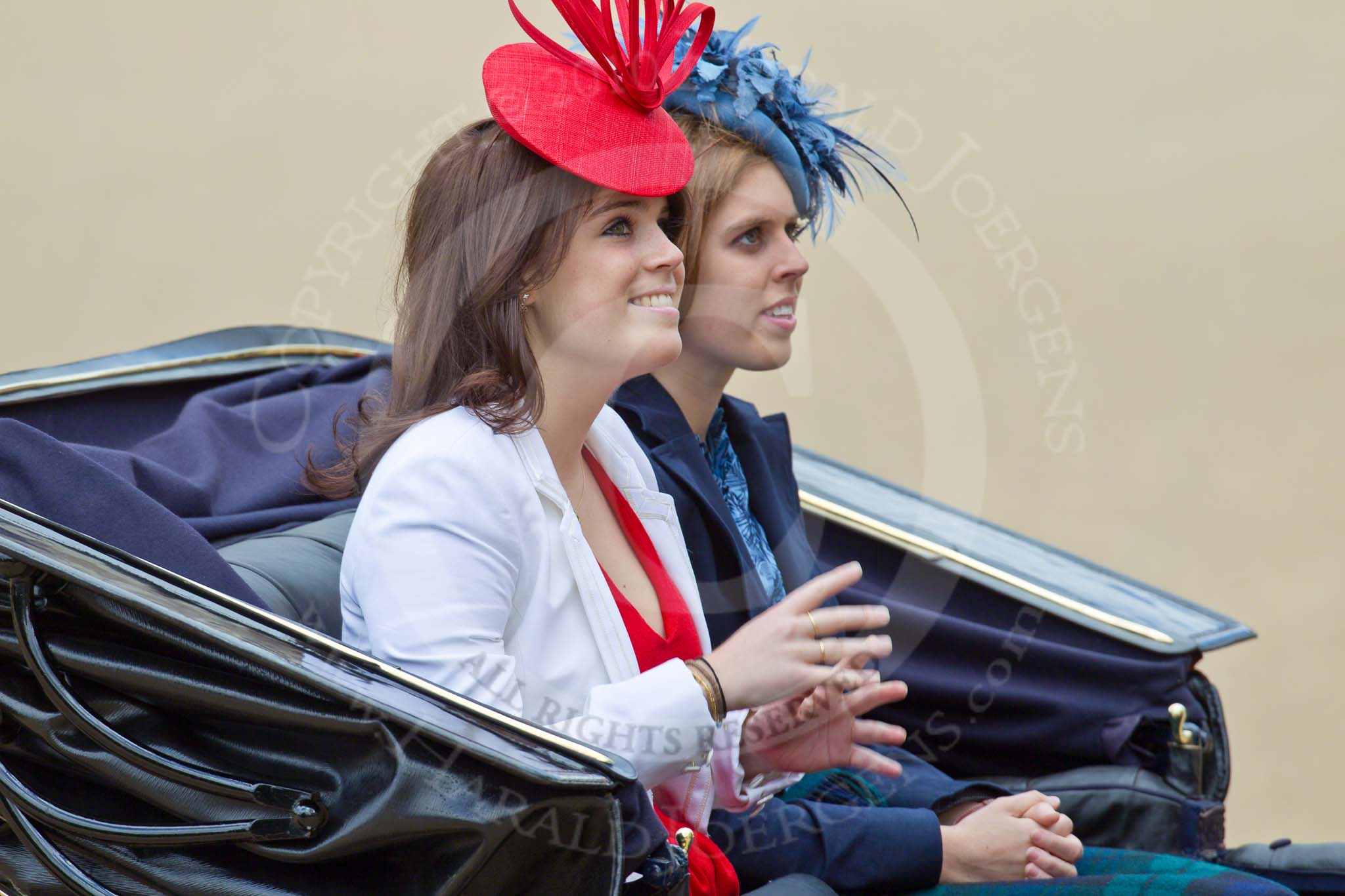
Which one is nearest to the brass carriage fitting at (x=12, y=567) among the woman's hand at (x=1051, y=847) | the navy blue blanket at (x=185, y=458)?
the navy blue blanket at (x=185, y=458)

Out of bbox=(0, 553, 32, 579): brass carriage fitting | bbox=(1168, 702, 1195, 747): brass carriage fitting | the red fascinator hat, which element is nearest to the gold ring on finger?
the red fascinator hat

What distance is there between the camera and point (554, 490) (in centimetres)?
95

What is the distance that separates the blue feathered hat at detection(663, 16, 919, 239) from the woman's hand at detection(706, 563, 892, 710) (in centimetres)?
56

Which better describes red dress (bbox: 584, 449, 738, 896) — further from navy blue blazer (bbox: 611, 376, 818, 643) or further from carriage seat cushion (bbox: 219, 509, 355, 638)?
carriage seat cushion (bbox: 219, 509, 355, 638)

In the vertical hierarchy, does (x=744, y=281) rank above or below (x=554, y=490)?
above

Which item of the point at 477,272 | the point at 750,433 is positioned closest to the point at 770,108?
the point at 750,433

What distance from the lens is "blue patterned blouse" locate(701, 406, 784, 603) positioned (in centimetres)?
133

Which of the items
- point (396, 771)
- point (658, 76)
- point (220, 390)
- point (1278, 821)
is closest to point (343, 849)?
point (396, 771)

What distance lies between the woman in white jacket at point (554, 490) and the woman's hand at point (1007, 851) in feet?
0.42

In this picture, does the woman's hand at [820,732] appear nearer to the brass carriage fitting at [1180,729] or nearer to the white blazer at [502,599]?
the white blazer at [502,599]

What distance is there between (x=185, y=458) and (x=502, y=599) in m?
0.54

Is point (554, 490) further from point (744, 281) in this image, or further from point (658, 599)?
point (744, 281)

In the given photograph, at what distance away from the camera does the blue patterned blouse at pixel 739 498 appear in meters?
1.33

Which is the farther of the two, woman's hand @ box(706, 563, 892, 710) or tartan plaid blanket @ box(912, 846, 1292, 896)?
tartan plaid blanket @ box(912, 846, 1292, 896)
